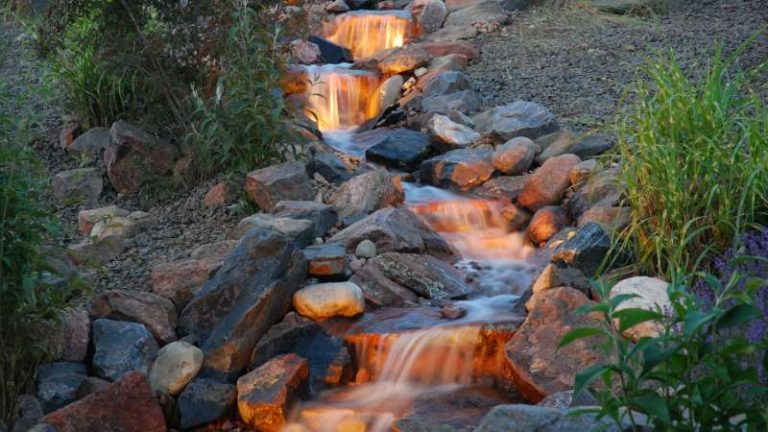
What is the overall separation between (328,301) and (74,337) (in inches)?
49.9

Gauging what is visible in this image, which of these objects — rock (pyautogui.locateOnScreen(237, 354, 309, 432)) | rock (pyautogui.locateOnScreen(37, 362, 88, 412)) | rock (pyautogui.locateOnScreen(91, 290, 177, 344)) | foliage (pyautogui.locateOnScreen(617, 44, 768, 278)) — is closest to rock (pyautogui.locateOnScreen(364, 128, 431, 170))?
foliage (pyautogui.locateOnScreen(617, 44, 768, 278))

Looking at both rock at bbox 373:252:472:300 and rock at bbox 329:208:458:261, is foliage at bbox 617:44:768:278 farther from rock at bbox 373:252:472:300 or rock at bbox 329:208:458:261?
rock at bbox 329:208:458:261

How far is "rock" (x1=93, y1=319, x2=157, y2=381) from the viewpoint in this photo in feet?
15.4

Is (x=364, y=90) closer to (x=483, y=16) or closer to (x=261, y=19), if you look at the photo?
(x=483, y=16)

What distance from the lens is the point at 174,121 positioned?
739cm

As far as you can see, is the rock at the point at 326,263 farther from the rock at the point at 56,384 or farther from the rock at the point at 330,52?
the rock at the point at 330,52

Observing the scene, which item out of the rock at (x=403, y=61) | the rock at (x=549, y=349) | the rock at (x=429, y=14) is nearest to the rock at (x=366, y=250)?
the rock at (x=549, y=349)

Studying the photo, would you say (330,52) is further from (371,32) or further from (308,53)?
(371,32)

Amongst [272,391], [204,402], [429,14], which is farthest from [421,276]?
[429,14]

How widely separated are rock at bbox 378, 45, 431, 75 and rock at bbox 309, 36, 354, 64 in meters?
1.03

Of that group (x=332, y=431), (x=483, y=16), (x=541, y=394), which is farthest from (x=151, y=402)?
(x=483, y=16)

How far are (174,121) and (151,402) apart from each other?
3380 millimetres

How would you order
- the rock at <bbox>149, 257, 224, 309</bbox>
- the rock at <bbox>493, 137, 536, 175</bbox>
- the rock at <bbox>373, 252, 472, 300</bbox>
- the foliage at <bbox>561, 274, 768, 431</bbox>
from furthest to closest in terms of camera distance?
1. the rock at <bbox>493, 137, 536, 175</bbox>
2. the rock at <bbox>373, 252, 472, 300</bbox>
3. the rock at <bbox>149, 257, 224, 309</bbox>
4. the foliage at <bbox>561, 274, 768, 431</bbox>

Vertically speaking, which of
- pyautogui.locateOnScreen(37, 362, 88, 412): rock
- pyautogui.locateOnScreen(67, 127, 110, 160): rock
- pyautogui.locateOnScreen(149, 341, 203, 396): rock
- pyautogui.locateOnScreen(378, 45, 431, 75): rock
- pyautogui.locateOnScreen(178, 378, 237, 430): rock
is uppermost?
pyautogui.locateOnScreen(378, 45, 431, 75): rock
